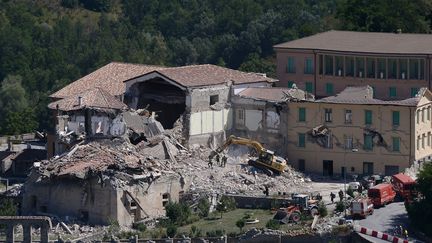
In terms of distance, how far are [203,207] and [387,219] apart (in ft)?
27.4

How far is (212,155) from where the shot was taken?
109m

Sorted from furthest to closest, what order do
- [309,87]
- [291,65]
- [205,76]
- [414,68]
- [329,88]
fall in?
[291,65] < [309,87] < [329,88] < [414,68] < [205,76]

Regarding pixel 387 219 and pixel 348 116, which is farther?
pixel 348 116

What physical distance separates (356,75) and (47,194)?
16.1m

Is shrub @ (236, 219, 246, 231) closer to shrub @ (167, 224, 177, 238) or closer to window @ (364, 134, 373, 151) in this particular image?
shrub @ (167, 224, 177, 238)

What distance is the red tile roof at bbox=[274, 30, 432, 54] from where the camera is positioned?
112750 mm

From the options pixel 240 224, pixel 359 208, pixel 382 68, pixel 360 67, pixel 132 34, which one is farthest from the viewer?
pixel 132 34

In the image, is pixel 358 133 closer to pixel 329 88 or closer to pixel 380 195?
pixel 329 88

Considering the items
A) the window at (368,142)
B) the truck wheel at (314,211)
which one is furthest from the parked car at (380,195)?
the window at (368,142)

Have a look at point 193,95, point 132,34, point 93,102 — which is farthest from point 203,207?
point 132,34

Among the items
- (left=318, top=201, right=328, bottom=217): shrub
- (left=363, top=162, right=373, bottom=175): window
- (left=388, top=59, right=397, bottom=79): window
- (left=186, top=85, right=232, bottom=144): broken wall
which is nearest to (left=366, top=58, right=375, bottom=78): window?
(left=388, top=59, right=397, bottom=79): window

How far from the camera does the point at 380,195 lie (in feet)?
333

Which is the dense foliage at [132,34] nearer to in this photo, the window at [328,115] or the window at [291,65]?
the window at [291,65]

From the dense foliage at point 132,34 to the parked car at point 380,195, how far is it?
3507 cm
